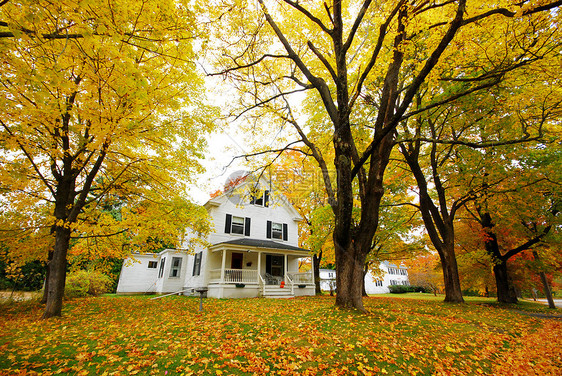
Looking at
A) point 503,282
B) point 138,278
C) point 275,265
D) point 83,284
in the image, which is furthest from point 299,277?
point 138,278

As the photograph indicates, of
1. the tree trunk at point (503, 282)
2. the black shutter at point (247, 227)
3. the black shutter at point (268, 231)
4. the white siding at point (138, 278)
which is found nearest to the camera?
the tree trunk at point (503, 282)

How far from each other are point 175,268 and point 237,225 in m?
6.92

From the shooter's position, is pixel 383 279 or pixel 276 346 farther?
pixel 383 279

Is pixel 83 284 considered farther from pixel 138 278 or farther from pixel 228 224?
pixel 228 224

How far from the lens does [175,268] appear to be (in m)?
19.7

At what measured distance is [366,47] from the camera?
9.34m

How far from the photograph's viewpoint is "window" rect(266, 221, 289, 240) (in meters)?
19.0

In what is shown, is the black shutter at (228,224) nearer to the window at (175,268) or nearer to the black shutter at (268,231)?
the black shutter at (268,231)

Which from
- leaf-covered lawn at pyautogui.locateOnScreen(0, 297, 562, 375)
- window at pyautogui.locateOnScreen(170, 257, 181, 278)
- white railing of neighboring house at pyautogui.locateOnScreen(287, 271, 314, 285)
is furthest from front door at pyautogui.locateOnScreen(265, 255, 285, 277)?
leaf-covered lawn at pyautogui.locateOnScreen(0, 297, 562, 375)

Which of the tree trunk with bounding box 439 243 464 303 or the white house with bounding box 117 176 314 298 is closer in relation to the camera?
the tree trunk with bounding box 439 243 464 303

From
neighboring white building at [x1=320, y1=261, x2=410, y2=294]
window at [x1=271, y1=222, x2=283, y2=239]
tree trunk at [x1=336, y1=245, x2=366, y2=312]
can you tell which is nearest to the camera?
tree trunk at [x1=336, y1=245, x2=366, y2=312]

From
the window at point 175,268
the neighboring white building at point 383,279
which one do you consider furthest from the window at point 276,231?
the neighboring white building at point 383,279

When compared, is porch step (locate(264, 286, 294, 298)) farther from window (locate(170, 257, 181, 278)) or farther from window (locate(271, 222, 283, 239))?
window (locate(170, 257, 181, 278))

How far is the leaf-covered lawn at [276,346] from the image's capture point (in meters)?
3.68
